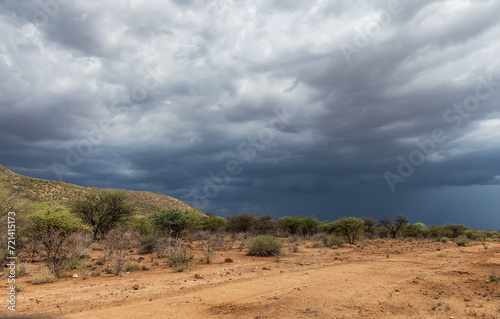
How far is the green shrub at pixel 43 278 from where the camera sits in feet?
39.8

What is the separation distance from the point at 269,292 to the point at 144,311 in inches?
172

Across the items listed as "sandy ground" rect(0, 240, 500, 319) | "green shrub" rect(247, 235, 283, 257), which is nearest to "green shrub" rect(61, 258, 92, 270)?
"sandy ground" rect(0, 240, 500, 319)

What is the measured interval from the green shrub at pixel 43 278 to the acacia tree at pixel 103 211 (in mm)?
21647

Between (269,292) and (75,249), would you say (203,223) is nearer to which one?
(75,249)

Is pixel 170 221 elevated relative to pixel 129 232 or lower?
elevated

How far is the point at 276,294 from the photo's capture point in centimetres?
992

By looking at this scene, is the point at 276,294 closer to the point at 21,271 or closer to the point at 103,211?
the point at 21,271

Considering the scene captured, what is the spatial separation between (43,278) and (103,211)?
23244mm

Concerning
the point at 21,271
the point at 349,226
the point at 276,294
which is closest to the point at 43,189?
the point at 21,271

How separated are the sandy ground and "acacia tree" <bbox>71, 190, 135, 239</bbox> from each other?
21.4 m

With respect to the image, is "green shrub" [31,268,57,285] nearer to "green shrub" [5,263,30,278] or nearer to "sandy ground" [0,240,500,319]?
"sandy ground" [0,240,500,319]

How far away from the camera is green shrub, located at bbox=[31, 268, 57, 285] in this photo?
12125mm

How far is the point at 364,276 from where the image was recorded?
41.8 ft

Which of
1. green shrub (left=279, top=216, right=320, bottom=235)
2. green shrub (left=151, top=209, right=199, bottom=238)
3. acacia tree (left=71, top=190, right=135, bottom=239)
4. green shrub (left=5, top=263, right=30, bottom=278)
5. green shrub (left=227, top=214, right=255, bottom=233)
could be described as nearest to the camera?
green shrub (left=5, top=263, right=30, bottom=278)
